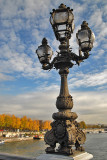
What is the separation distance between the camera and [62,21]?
171 inches

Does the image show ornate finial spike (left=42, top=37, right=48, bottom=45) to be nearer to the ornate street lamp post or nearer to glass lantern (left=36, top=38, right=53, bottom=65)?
glass lantern (left=36, top=38, right=53, bottom=65)

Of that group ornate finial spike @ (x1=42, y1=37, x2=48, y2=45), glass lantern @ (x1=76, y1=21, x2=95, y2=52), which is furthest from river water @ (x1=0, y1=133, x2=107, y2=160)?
glass lantern @ (x1=76, y1=21, x2=95, y2=52)

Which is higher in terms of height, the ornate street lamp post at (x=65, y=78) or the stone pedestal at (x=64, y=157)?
the ornate street lamp post at (x=65, y=78)

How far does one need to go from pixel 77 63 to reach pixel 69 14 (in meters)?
1.25

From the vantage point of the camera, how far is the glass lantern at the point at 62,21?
434cm

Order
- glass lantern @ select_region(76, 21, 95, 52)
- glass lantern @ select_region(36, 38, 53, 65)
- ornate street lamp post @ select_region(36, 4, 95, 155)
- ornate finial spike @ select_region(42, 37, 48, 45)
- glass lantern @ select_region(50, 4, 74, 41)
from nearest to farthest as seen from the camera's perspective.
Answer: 1. ornate street lamp post @ select_region(36, 4, 95, 155)
2. glass lantern @ select_region(76, 21, 95, 52)
3. glass lantern @ select_region(50, 4, 74, 41)
4. glass lantern @ select_region(36, 38, 53, 65)
5. ornate finial spike @ select_region(42, 37, 48, 45)

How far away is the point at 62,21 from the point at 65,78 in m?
1.44

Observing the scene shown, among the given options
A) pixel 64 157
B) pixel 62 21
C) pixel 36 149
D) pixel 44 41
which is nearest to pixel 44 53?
pixel 44 41

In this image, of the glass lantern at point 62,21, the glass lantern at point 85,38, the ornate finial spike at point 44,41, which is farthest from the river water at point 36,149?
the glass lantern at point 85,38

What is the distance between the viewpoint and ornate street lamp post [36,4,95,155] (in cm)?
387

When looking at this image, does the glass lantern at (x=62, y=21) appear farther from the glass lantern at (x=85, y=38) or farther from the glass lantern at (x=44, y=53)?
the glass lantern at (x=44, y=53)

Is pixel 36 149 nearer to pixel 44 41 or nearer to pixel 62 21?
pixel 44 41

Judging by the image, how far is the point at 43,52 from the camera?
16.4 ft

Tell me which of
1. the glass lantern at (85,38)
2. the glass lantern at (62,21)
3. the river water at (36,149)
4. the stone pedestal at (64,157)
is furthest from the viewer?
the river water at (36,149)
